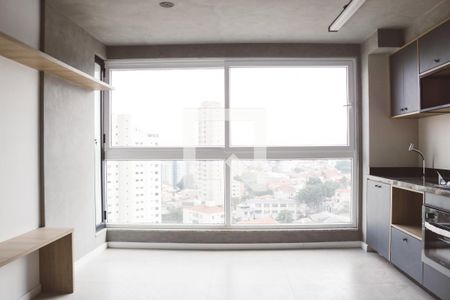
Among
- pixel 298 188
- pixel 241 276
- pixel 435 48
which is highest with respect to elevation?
pixel 435 48

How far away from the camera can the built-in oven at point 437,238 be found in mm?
2715

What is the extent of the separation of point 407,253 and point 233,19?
296 centimetres

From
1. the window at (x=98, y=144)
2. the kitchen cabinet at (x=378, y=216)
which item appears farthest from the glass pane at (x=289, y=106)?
the window at (x=98, y=144)

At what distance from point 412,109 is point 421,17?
3.21ft

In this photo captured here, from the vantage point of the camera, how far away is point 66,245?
3.12m

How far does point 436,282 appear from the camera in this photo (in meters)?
2.82

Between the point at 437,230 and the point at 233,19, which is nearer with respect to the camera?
the point at 437,230

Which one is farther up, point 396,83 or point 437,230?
point 396,83

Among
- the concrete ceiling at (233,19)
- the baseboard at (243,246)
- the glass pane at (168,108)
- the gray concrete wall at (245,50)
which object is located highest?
the concrete ceiling at (233,19)

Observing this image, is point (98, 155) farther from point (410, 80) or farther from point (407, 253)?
point (410, 80)

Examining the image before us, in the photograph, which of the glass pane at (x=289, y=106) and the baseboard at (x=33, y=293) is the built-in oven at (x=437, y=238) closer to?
the glass pane at (x=289, y=106)

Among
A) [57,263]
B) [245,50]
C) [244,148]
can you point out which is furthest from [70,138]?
[245,50]

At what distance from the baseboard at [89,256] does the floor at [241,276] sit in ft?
0.14

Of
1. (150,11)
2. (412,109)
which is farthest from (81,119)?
(412,109)
